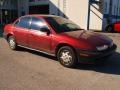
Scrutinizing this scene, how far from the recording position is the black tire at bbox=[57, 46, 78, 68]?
7.43 metres

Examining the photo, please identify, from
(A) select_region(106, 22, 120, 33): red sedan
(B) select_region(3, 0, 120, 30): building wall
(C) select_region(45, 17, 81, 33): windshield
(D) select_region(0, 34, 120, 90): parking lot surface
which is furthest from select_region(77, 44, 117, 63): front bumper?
(B) select_region(3, 0, 120, 30): building wall

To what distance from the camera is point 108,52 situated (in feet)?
24.8

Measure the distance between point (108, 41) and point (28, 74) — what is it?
9.22ft

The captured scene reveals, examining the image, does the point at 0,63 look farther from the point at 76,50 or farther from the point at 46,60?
the point at 76,50

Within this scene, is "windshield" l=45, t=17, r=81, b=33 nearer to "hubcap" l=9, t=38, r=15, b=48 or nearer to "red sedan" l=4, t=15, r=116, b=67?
"red sedan" l=4, t=15, r=116, b=67

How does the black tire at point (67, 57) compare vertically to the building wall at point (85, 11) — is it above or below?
below

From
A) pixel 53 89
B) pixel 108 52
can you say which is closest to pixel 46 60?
pixel 108 52

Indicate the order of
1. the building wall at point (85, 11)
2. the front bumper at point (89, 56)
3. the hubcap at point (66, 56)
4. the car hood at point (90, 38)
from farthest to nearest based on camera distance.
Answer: the building wall at point (85, 11), the hubcap at point (66, 56), the car hood at point (90, 38), the front bumper at point (89, 56)

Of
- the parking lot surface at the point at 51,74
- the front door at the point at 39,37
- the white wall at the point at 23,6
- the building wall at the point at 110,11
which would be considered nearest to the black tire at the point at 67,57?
the parking lot surface at the point at 51,74

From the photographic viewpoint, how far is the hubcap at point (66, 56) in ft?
24.8

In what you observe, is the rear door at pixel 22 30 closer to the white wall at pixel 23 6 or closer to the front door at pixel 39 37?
the front door at pixel 39 37

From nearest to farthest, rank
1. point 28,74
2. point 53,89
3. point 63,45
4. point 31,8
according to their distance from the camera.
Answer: point 53,89 < point 28,74 < point 63,45 < point 31,8

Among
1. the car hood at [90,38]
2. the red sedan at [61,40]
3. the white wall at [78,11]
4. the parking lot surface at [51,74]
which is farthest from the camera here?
the white wall at [78,11]

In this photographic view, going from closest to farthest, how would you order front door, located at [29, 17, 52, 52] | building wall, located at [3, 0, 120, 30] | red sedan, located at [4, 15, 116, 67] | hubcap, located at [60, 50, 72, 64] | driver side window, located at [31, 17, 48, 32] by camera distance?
1. red sedan, located at [4, 15, 116, 67]
2. hubcap, located at [60, 50, 72, 64]
3. front door, located at [29, 17, 52, 52]
4. driver side window, located at [31, 17, 48, 32]
5. building wall, located at [3, 0, 120, 30]
